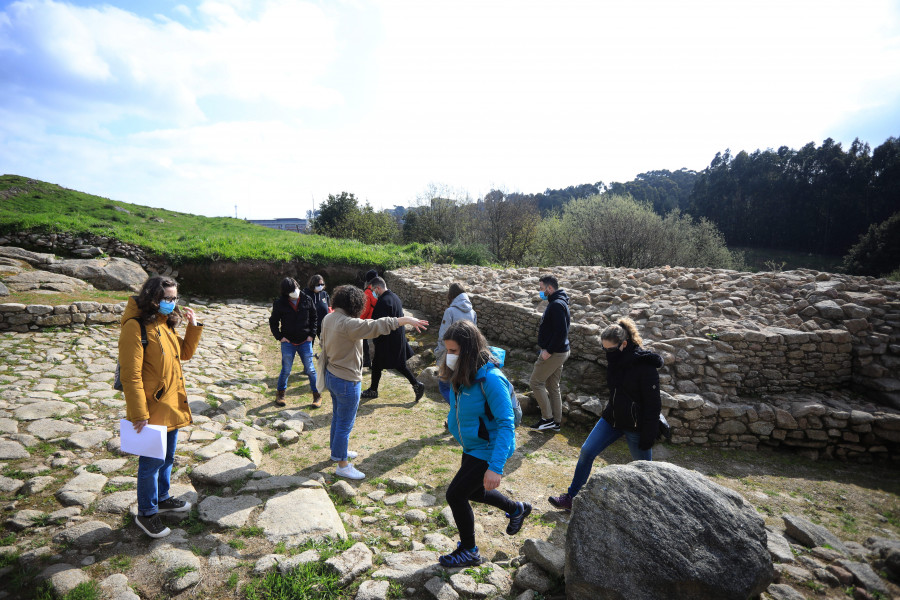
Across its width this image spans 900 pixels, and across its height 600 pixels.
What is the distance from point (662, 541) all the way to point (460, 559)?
5.18 ft

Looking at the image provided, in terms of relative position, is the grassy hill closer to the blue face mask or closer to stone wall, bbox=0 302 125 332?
stone wall, bbox=0 302 125 332

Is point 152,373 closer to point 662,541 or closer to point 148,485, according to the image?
point 148,485

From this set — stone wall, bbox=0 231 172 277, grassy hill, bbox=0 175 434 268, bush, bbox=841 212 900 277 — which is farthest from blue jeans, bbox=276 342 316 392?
bush, bbox=841 212 900 277

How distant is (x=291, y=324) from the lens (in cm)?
686

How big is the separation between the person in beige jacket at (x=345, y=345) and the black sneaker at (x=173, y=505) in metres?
1.54

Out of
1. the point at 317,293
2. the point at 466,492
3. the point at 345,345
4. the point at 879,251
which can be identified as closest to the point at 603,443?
the point at 466,492

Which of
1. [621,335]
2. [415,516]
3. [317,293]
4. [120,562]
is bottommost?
[415,516]

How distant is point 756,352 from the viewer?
24.7ft

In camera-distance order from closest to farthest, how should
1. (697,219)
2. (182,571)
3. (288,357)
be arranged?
(182,571) → (288,357) → (697,219)

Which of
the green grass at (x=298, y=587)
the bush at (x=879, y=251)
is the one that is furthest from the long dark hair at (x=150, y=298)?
the bush at (x=879, y=251)

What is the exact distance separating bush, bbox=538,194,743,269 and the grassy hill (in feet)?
41.2

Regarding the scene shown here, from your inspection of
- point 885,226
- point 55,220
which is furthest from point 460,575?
point 885,226

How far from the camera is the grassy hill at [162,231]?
1388 centimetres

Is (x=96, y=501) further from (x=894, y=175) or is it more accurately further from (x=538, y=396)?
(x=894, y=175)
